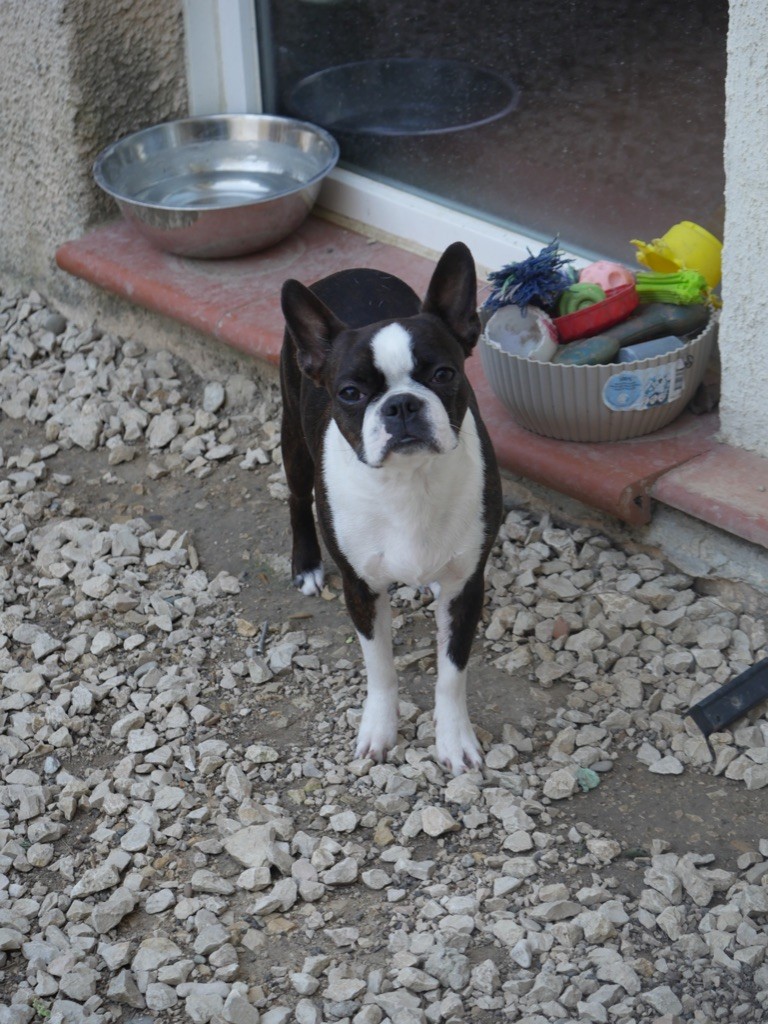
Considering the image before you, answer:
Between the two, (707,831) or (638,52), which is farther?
(638,52)

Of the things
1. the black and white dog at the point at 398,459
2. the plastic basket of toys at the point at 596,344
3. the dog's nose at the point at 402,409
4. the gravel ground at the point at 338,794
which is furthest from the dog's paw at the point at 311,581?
the dog's nose at the point at 402,409

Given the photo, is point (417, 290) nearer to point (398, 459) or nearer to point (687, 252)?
point (687, 252)

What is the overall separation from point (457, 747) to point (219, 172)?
8.99 ft

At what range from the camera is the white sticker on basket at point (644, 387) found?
3375 mm

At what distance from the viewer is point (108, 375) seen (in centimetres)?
462

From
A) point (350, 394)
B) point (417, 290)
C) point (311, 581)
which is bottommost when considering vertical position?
point (311, 581)

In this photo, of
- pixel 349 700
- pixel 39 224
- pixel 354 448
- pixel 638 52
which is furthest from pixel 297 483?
pixel 39 224

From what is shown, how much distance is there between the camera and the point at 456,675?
115 inches

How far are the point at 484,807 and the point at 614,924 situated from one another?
16.7 inches

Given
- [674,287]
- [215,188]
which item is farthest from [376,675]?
[215,188]

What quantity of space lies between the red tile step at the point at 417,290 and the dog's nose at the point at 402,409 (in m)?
1.09

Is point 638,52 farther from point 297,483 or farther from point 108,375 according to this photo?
point 108,375

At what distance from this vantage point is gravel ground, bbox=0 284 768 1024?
8.07 feet

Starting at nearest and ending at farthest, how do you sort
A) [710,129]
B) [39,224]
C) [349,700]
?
[349,700] < [710,129] < [39,224]
